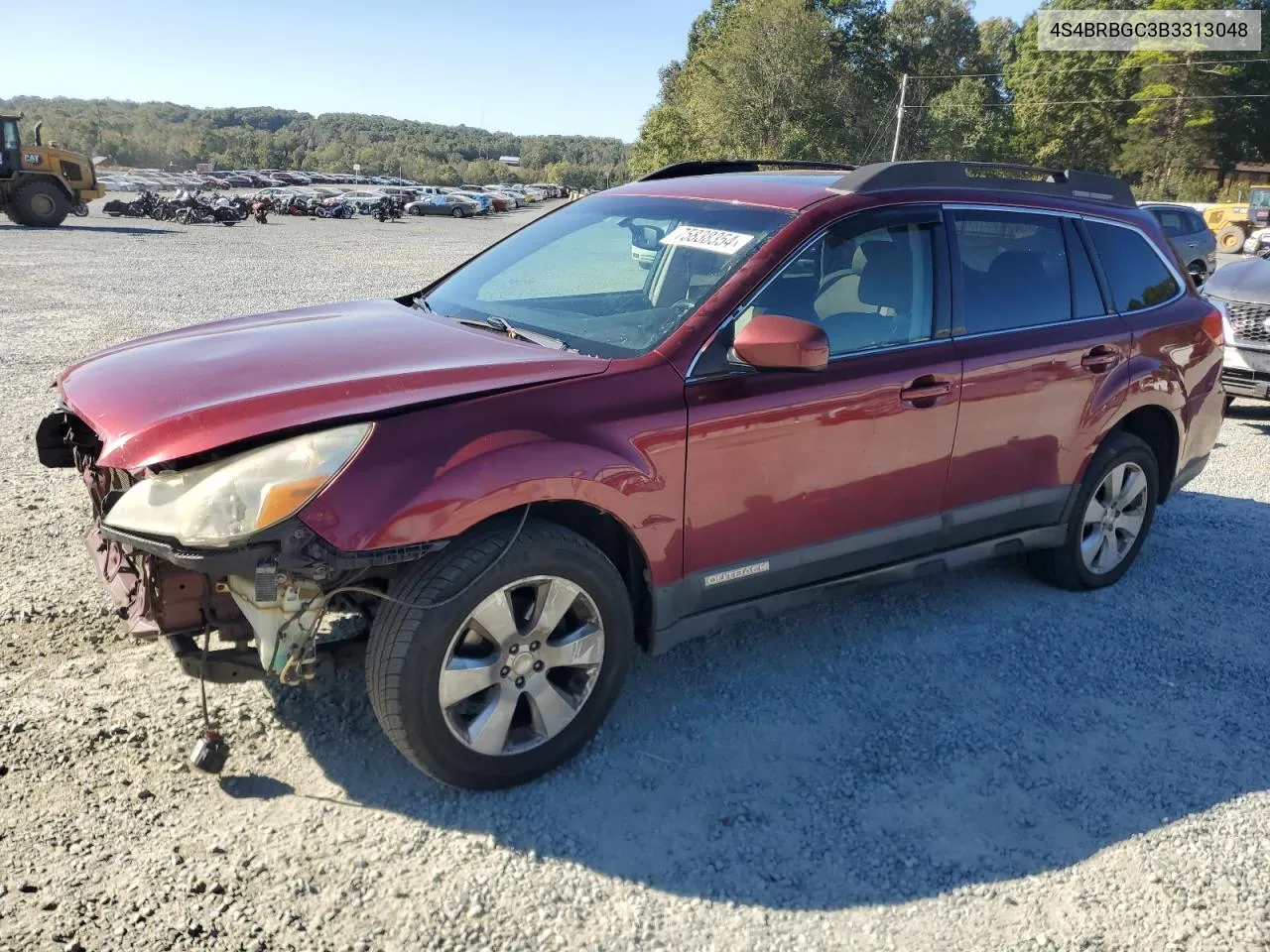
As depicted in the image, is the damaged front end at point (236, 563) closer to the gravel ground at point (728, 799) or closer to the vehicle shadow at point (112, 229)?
the gravel ground at point (728, 799)

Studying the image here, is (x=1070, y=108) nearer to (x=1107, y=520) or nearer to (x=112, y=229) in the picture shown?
(x=112, y=229)

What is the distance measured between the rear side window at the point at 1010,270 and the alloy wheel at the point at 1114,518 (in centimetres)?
88

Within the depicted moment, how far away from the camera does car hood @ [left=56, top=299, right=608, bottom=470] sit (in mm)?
2607

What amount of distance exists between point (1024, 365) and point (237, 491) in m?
3.03

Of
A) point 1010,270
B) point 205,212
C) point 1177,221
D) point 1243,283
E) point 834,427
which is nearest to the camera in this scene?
point 834,427

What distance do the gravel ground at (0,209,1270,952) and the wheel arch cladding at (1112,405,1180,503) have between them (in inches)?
26.0

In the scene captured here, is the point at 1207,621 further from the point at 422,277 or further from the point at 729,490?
the point at 422,277

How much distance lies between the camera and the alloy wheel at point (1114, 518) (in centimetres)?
450

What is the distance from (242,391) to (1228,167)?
7699 centimetres

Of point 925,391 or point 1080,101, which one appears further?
point 1080,101

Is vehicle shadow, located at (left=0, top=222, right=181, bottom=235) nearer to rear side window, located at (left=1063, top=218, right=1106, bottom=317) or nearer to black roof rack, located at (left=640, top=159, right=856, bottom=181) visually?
black roof rack, located at (left=640, top=159, right=856, bottom=181)

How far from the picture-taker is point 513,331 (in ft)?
11.2

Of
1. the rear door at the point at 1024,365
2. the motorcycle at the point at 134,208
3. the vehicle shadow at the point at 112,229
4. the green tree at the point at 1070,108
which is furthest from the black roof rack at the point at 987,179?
the green tree at the point at 1070,108

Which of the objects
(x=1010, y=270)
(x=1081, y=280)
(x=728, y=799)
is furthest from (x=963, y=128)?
(x=728, y=799)
